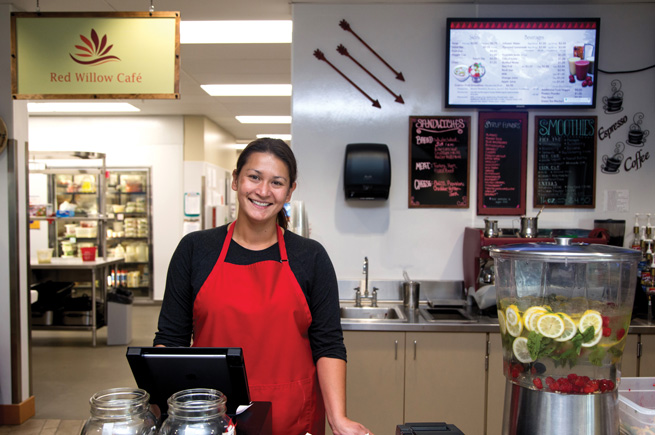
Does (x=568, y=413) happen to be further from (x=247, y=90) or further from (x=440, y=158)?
(x=247, y=90)

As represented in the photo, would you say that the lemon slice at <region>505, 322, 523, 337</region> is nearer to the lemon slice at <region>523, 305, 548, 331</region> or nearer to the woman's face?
the lemon slice at <region>523, 305, 548, 331</region>

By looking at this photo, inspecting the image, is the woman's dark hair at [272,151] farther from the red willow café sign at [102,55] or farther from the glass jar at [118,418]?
the red willow café sign at [102,55]

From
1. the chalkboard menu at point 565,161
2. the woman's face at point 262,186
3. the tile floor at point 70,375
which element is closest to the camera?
the woman's face at point 262,186

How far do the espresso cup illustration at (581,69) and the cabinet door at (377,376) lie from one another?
7.36 feet

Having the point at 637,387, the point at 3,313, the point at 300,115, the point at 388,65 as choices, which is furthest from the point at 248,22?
the point at 637,387

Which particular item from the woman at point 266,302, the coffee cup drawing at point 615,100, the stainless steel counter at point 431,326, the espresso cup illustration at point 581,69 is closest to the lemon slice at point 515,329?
the woman at point 266,302

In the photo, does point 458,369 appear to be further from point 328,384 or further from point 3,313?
point 3,313

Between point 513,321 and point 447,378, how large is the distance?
75.1 inches

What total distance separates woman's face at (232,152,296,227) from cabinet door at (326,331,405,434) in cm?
162

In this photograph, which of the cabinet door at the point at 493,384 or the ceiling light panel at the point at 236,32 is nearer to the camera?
the cabinet door at the point at 493,384

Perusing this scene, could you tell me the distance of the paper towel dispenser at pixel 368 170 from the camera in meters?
3.52

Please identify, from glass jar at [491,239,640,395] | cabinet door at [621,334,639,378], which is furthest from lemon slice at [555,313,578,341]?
cabinet door at [621,334,639,378]

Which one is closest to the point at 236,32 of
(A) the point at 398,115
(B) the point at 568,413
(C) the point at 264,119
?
(A) the point at 398,115

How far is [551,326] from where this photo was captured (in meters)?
1.26
